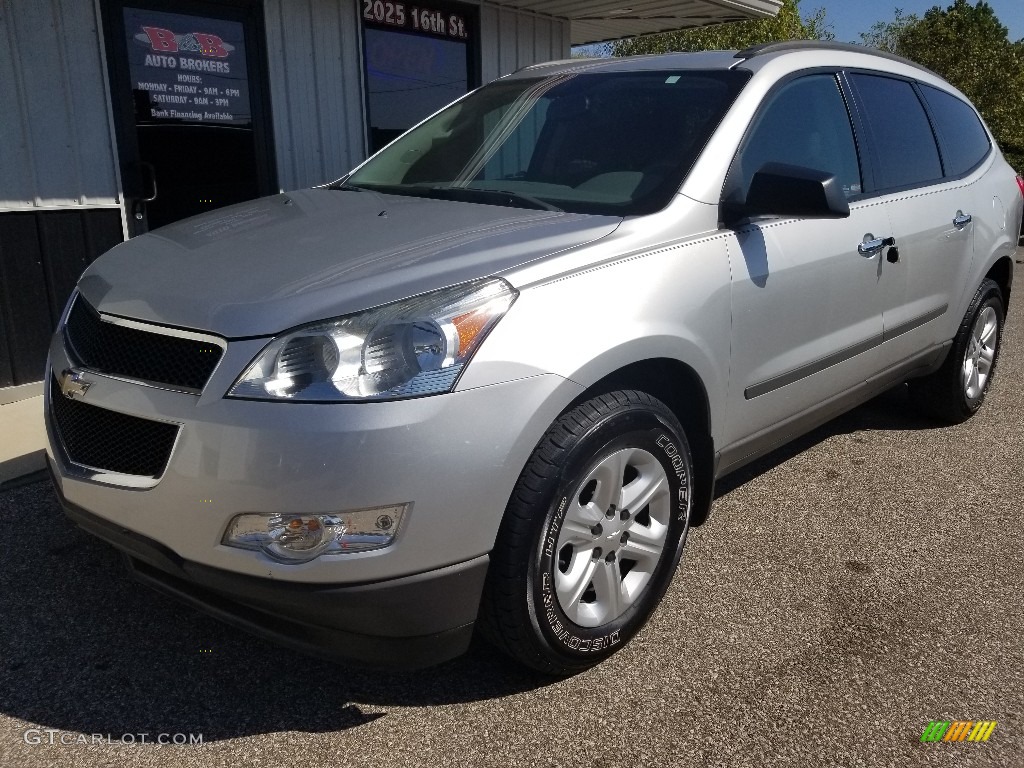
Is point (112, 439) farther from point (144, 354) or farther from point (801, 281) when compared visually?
point (801, 281)

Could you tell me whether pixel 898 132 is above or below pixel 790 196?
above

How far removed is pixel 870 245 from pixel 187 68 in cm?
456

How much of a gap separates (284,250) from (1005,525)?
2.98 metres

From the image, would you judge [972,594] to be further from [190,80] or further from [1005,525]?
[190,80]

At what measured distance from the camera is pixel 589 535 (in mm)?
2432

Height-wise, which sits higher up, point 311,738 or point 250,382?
point 250,382

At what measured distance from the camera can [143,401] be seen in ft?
7.02

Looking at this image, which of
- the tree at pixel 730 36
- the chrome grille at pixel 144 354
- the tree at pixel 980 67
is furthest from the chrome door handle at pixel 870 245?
the tree at pixel 980 67

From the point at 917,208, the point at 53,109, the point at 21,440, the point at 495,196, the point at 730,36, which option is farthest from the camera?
the point at 730,36

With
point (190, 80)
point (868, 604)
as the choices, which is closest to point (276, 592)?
point (868, 604)

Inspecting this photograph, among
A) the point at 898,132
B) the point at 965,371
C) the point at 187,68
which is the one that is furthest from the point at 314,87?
the point at 965,371

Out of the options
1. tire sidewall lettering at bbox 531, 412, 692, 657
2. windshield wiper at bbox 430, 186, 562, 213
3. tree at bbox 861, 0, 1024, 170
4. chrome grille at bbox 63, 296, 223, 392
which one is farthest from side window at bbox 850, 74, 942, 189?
tree at bbox 861, 0, 1024, 170

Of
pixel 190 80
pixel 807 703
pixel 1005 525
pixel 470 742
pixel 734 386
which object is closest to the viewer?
pixel 470 742

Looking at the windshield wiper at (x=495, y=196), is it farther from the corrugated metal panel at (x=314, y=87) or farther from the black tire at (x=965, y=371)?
the corrugated metal panel at (x=314, y=87)
